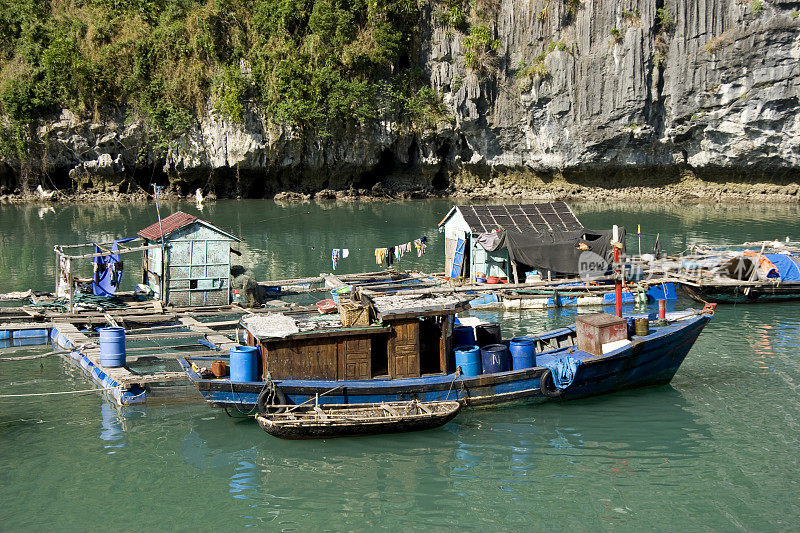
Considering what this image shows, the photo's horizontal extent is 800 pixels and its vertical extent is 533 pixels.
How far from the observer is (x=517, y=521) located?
12219mm

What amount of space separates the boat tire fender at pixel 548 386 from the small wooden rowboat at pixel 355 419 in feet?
7.22

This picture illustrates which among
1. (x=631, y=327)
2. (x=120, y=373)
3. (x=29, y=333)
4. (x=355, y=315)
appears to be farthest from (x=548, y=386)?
(x=29, y=333)

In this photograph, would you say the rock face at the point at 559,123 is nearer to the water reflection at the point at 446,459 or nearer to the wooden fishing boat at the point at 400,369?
the wooden fishing boat at the point at 400,369

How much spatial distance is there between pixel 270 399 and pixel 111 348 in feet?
16.5

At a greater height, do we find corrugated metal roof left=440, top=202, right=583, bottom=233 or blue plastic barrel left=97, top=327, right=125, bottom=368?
corrugated metal roof left=440, top=202, right=583, bottom=233

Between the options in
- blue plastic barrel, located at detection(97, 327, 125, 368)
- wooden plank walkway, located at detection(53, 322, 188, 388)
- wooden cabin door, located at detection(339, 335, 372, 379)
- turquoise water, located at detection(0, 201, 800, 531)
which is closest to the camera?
turquoise water, located at detection(0, 201, 800, 531)

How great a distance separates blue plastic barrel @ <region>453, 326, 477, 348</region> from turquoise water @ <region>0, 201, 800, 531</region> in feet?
5.95

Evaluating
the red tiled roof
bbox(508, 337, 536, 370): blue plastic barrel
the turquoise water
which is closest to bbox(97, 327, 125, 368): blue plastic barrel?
the turquoise water

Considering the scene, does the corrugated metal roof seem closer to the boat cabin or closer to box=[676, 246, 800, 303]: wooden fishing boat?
box=[676, 246, 800, 303]: wooden fishing boat

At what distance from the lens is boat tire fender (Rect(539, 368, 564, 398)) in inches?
645

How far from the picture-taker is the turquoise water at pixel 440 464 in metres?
12.3

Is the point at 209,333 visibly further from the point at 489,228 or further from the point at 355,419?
the point at 489,228

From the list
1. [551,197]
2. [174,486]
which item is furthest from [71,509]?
[551,197]

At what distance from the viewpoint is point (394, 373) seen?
52.5 feet
